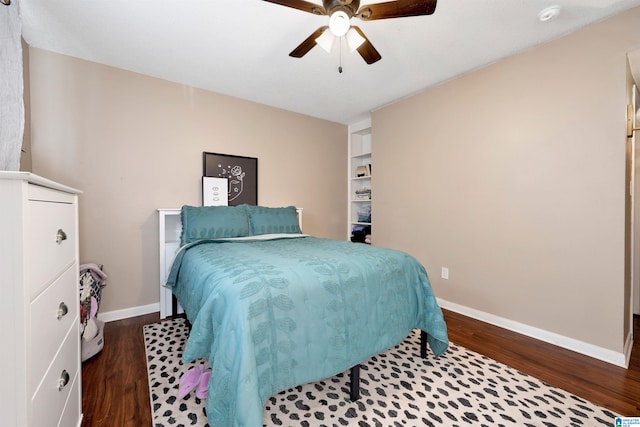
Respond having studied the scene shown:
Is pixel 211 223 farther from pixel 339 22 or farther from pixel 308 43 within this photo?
pixel 339 22

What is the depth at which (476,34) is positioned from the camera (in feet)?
6.62

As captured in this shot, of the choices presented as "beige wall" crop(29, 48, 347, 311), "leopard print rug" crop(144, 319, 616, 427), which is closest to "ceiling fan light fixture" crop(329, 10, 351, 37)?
"beige wall" crop(29, 48, 347, 311)

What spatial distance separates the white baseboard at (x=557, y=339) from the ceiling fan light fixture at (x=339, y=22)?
8.77ft

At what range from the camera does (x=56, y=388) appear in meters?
0.91

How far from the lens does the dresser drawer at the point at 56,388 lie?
29.4 inches

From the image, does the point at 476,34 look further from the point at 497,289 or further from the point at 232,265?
the point at 232,265

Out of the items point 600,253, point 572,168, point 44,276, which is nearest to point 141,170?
point 44,276

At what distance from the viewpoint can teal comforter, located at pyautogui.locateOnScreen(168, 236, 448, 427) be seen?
1.06 meters

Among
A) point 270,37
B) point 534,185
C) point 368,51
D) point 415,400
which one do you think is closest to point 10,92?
point 270,37

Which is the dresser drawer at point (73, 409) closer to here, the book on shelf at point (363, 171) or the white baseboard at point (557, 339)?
the white baseboard at point (557, 339)

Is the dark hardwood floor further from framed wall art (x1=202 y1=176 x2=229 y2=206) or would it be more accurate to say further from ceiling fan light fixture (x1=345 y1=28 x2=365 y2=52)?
ceiling fan light fixture (x1=345 y1=28 x2=365 y2=52)

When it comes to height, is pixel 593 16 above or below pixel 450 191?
above

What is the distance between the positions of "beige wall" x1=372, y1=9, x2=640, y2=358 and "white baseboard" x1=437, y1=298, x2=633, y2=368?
37mm

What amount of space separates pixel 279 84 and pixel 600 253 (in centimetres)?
315
